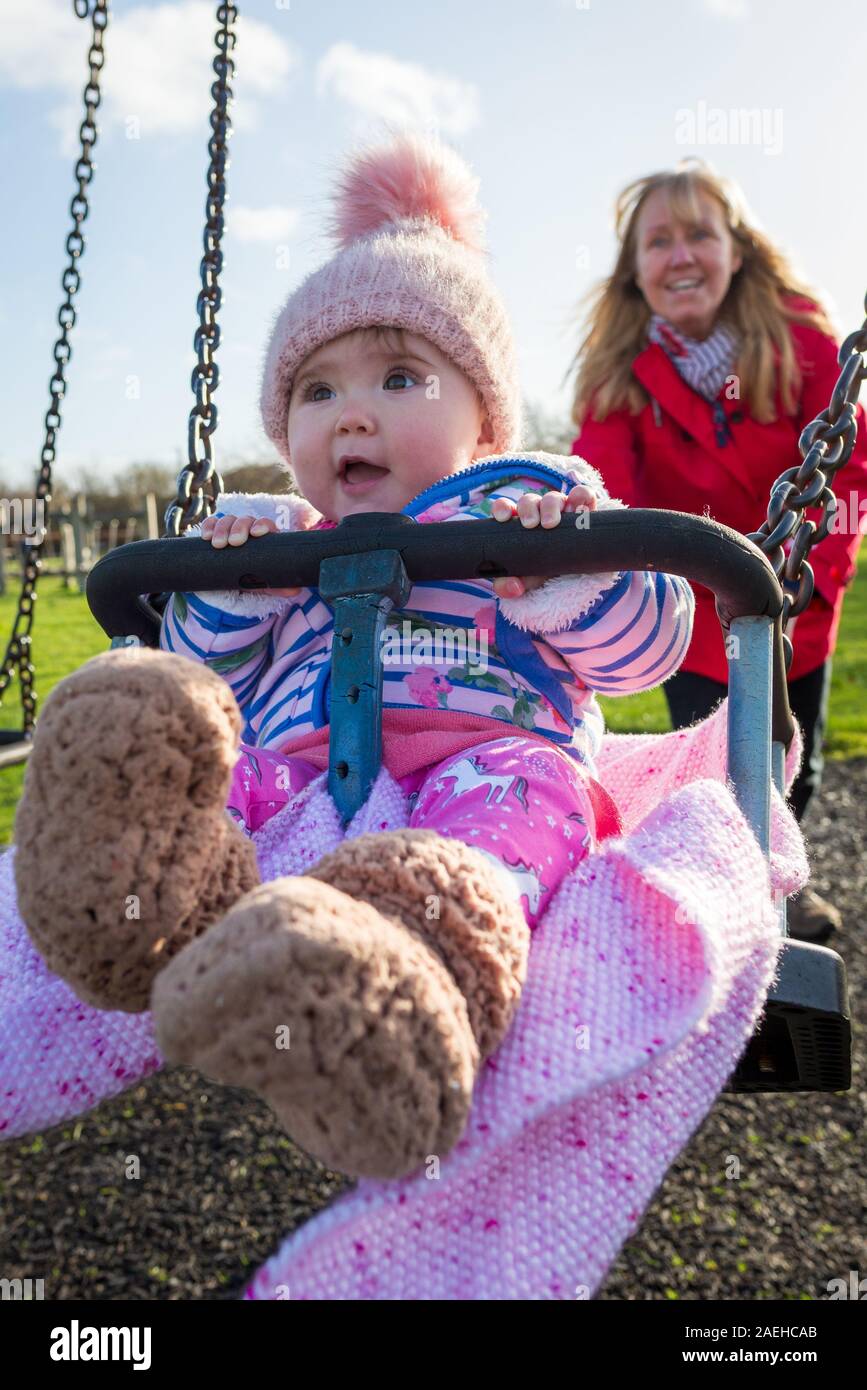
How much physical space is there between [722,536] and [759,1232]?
162cm

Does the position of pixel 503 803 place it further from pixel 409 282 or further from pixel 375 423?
pixel 409 282

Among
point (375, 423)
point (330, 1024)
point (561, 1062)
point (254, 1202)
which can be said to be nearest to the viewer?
point (330, 1024)

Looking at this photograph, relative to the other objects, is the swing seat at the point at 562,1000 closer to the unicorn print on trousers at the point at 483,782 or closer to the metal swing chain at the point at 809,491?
the unicorn print on trousers at the point at 483,782

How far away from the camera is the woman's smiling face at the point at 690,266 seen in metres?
2.42

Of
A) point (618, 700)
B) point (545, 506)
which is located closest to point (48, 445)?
point (545, 506)

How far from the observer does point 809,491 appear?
46.2 inches

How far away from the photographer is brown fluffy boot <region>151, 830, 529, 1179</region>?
58 cm

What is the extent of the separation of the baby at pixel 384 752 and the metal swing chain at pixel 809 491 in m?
0.14

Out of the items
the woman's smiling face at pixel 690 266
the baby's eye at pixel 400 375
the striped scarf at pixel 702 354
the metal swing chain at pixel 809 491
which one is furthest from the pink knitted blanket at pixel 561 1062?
the woman's smiling face at pixel 690 266

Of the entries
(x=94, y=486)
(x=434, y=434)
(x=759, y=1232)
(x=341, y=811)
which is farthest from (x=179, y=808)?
(x=94, y=486)

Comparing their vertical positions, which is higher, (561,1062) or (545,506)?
(545,506)

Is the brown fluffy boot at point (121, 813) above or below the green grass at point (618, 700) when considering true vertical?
above

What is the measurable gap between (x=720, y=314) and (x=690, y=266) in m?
0.12
